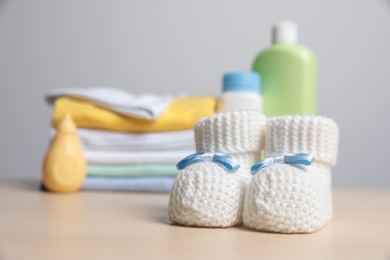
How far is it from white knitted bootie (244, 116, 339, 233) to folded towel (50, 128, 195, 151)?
1.16ft

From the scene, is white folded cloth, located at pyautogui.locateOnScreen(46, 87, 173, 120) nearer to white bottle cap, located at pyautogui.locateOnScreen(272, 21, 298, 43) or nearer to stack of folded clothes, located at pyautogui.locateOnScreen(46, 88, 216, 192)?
stack of folded clothes, located at pyautogui.locateOnScreen(46, 88, 216, 192)

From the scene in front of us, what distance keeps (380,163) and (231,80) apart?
0.59 meters

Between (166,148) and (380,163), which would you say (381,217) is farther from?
(380,163)

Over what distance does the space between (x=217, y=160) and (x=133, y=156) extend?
0.38 metres

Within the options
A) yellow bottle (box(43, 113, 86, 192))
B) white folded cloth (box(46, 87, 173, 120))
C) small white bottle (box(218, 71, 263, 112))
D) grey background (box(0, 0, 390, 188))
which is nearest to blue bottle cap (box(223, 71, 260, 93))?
small white bottle (box(218, 71, 263, 112))

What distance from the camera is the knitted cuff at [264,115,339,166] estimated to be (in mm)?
489

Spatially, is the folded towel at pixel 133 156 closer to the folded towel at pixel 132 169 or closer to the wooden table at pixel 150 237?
the folded towel at pixel 132 169

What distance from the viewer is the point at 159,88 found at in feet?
4.14

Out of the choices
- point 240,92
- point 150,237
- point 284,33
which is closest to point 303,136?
point 150,237

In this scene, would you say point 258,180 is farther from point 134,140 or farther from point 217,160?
point 134,140

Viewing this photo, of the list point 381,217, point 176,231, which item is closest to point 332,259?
point 176,231

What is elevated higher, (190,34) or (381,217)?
(190,34)

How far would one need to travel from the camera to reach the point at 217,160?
Answer: 1.56ft

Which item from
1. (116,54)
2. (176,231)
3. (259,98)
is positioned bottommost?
(176,231)
